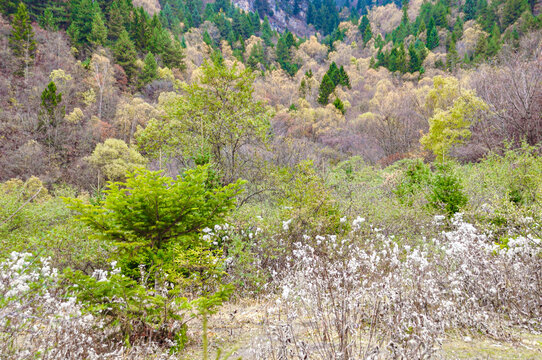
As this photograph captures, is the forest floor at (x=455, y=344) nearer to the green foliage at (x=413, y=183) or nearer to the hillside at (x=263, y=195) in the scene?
the hillside at (x=263, y=195)

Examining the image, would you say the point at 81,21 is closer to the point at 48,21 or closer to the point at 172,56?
the point at 48,21

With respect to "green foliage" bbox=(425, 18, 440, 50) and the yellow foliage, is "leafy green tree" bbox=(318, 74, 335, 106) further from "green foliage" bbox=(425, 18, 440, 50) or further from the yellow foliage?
the yellow foliage

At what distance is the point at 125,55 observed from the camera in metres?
36.7

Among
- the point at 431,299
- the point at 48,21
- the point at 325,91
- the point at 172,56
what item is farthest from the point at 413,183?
the point at 48,21

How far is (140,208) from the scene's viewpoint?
340 cm

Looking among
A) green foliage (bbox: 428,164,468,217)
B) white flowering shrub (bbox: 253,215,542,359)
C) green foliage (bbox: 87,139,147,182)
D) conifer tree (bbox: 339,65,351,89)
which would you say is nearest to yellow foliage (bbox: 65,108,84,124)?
green foliage (bbox: 87,139,147,182)

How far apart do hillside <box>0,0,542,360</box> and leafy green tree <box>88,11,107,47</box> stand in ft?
1.00

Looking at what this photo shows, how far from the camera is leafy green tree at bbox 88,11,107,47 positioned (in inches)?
1415

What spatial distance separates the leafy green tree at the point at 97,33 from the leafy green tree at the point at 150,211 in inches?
1610

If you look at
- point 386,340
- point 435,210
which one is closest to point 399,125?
point 435,210

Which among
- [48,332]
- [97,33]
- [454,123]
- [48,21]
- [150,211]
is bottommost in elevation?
[48,332]

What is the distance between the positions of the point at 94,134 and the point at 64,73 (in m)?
9.09

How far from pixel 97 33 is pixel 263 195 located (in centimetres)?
3691

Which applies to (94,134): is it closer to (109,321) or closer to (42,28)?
(42,28)
